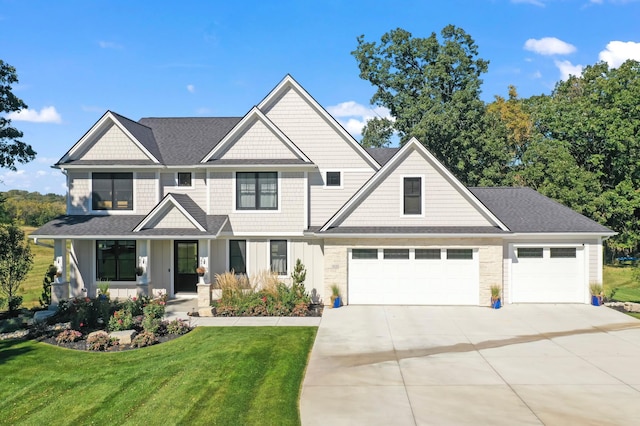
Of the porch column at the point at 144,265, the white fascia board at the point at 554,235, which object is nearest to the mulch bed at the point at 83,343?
the porch column at the point at 144,265

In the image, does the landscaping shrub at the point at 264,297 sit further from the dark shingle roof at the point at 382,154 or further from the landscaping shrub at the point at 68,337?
the dark shingle roof at the point at 382,154

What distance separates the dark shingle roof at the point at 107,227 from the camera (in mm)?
18578

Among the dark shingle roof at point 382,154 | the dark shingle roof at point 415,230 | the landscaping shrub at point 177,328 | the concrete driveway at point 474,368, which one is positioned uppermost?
the dark shingle roof at point 382,154

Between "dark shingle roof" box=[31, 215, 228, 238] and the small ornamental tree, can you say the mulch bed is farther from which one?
the small ornamental tree

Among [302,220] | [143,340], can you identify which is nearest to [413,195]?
[302,220]

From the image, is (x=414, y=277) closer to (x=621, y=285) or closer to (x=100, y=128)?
(x=100, y=128)

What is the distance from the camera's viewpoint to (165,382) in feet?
35.0

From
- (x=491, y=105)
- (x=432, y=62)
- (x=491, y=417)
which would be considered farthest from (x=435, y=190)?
(x=491, y=105)

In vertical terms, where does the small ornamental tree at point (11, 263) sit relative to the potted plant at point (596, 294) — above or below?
above

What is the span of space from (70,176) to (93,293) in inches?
213

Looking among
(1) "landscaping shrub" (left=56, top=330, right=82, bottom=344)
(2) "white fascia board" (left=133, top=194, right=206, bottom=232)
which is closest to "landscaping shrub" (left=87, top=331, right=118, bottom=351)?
(1) "landscaping shrub" (left=56, top=330, right=82, bottom=344)

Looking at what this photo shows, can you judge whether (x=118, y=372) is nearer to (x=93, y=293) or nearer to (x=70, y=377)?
(x=70, y=377)

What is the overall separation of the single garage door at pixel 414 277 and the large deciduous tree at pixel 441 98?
17.3 meters

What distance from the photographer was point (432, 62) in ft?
122
